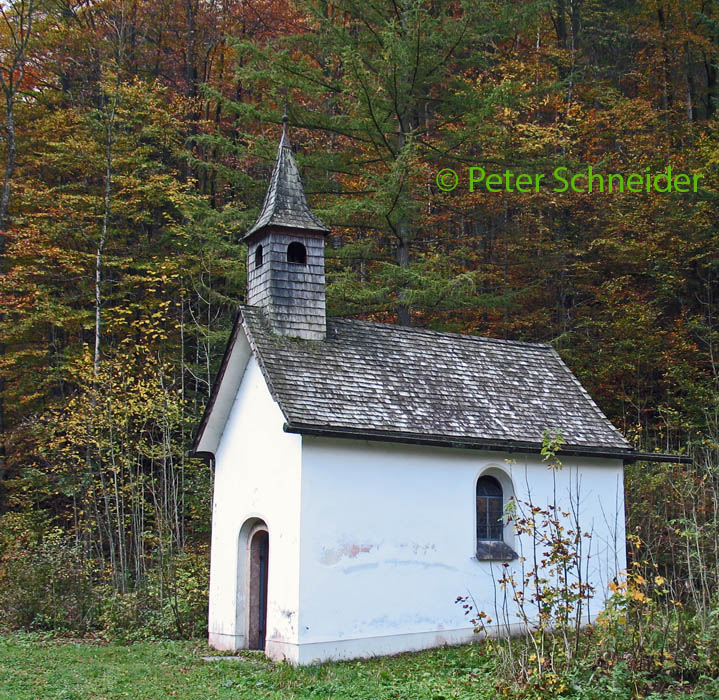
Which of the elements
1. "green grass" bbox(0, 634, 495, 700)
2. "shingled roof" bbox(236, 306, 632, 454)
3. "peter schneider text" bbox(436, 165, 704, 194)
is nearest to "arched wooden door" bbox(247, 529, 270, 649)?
"green grass" bbox(0, 634, 495, 700)

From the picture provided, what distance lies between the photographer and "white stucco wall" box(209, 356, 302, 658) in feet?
42.7

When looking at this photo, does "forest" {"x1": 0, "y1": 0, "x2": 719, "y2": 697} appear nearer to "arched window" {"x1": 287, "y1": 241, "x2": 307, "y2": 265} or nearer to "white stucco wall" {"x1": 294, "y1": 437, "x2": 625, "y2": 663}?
"arched window" {"x1": 287, "y1": 241, "x2": 307, "y2": 265}

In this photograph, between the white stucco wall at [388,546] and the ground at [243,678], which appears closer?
the ground at [243,678]

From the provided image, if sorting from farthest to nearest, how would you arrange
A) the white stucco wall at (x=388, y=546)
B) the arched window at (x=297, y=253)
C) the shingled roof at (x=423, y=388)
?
the arched window at (x=297, y=253) < the shingled roof at (x=423, y=388) < the white stucco wall at (x=388, y=546)

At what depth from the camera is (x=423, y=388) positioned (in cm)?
1543

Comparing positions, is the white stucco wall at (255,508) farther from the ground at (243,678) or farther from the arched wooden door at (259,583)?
the ground at (243,678)

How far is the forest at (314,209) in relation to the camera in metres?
19.4

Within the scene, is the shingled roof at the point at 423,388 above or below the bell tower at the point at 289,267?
below

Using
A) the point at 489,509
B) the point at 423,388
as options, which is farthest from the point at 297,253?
the point at 489,509

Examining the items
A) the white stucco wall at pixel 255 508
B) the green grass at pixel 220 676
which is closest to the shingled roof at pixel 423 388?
the white stucco wall at pixel 255 508

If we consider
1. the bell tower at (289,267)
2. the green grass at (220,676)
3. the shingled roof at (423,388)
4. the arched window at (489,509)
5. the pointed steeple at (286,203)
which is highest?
the pointed steeple at (286,203)

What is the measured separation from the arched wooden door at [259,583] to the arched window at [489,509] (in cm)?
379

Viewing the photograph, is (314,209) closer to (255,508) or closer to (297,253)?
(297,253)

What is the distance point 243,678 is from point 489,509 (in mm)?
5631
